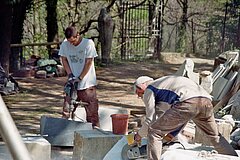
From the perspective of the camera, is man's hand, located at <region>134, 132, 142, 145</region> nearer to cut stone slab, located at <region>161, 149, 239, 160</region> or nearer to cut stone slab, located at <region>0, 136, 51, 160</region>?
cut stone slab, located at <region>161, 149, 239, 160</region>

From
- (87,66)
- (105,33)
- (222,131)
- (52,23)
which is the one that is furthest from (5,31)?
(222,131)

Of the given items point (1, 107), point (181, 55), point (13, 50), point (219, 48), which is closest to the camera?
point (1, 107)

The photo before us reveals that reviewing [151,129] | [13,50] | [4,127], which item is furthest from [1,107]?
[13,50]

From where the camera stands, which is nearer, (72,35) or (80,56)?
(72,35)

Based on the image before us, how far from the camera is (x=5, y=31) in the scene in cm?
1117

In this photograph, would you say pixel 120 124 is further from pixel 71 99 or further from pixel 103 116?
pixel 103 116

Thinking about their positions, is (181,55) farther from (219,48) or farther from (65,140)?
(65,140)

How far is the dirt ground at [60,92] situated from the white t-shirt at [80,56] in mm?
1298

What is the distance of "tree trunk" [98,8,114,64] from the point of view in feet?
47.4

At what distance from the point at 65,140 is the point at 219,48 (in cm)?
1338

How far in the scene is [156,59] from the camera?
16.7 m

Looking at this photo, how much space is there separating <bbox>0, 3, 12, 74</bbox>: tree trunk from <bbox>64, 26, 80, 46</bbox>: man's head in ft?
15.9

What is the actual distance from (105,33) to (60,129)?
829 centimetres

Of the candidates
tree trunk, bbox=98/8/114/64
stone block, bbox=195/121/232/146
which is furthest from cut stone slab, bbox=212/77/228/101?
tree trunk, bbox=98/8/114/64
